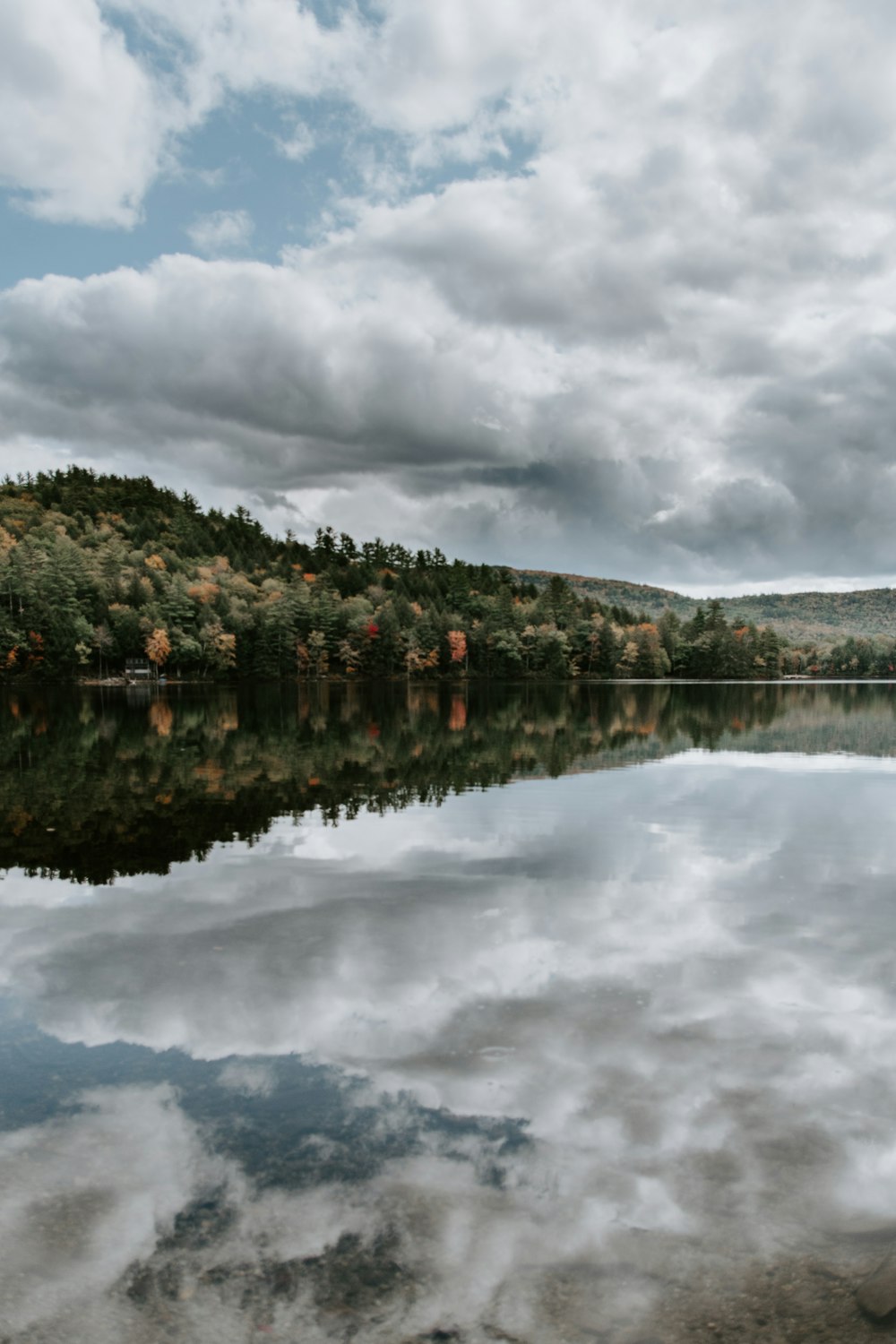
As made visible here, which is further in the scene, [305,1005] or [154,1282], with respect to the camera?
[305,1005]

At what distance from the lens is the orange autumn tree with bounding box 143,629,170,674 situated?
147 metres

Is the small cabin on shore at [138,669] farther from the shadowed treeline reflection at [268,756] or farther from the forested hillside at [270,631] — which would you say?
the shadowed treeline reflection at [268,756]

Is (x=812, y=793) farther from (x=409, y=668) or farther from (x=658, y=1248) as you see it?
(x=409, y=668)

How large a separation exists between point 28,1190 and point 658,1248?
4.34 m

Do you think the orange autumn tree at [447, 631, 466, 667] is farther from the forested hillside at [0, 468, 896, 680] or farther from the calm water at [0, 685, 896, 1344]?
the calm water at [0, 685, 896, 1344]

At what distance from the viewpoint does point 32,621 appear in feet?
458

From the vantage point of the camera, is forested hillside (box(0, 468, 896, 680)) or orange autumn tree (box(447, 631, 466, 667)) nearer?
forested hillside (box(0, 468, 896, 680))

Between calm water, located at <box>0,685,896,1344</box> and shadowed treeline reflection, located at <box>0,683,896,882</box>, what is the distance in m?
0.49

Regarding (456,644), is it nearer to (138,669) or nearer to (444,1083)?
(138,669)

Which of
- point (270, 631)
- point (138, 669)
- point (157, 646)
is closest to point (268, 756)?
point (157, 646)

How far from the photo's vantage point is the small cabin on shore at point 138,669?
146 meters

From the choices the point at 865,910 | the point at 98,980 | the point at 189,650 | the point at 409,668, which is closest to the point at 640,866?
the point at 865,910

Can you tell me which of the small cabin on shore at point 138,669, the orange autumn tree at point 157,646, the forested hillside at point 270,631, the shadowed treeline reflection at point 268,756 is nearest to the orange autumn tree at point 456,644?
the forested hillside at point 270,631

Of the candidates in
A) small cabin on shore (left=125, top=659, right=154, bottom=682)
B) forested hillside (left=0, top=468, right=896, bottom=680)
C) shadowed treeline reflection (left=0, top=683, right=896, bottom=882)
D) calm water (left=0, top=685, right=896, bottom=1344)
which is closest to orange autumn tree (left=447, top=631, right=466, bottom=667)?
forested hillside (left=0, top=468, right=896, bottom=680)
